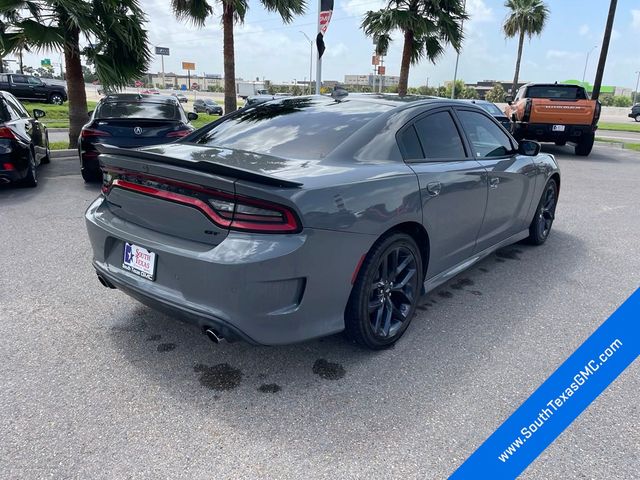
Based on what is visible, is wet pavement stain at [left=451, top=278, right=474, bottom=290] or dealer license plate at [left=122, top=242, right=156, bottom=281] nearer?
dealer license plate at [left=122, top=242, right=156, bottom=281]

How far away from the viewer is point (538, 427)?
1.75m

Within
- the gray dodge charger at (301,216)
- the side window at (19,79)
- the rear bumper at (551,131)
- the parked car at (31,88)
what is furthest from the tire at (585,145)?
the side window at (19,79)

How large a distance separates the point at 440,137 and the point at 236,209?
5.97ft

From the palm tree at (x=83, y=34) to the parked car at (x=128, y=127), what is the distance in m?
2.05

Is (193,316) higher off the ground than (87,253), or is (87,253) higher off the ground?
(193,316)

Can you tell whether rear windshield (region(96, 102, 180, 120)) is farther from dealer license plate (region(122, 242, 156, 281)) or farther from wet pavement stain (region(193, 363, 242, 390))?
wet pavement stain (region(193, 363, 242, 390))

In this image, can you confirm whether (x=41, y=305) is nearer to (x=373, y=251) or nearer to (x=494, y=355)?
(x=373, y=251)

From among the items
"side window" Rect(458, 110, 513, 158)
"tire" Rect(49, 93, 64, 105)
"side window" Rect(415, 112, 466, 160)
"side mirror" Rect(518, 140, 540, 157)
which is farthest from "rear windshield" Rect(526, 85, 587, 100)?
"tire" Rect(49, 93, 64, 105)

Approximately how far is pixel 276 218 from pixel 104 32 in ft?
29.9

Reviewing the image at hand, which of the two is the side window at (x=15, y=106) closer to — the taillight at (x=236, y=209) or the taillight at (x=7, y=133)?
the taillight at (x=7, y=133)

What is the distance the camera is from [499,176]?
3.97 m

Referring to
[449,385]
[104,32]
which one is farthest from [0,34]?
[449,385]

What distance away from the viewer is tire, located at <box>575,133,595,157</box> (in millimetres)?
13273

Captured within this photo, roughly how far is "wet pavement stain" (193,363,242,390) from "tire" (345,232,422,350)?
0.69 meters
